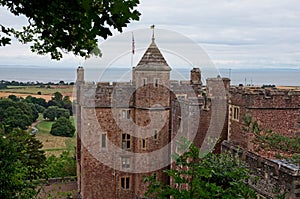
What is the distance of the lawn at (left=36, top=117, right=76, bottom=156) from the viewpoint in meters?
50.6

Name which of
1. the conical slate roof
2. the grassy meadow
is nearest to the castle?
the conical slate roof

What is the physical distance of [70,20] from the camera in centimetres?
507

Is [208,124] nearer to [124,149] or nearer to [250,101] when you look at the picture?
[250,101]

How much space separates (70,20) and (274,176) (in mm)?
6016

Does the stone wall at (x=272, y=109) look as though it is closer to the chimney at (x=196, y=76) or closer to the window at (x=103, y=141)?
the chimney at (x=196, y=76)

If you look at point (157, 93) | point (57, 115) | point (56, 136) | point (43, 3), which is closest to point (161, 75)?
point (157, 93)

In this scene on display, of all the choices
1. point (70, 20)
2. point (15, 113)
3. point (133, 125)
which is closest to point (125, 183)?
point (133, 125)

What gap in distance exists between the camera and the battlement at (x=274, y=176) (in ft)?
26.7

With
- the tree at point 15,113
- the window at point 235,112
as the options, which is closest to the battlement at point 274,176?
the window at point 235,112

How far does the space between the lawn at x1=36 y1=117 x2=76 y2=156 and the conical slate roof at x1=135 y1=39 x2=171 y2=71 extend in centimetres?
3045

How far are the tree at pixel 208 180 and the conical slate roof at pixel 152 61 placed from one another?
1186cm

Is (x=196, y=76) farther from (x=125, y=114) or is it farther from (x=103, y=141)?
(x=103, y=141)

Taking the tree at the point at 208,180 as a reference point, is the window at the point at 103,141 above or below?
below

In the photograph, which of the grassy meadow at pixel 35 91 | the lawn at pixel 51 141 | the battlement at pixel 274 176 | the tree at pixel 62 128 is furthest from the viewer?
the grassy meadow at pixel 35 91
